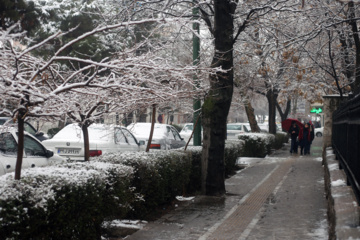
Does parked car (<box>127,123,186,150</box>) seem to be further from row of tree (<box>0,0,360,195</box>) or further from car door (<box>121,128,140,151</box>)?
row of tree (<box>0,0,360,195</box>)

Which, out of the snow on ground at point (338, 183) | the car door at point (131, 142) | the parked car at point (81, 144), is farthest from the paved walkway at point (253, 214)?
the parked car at point (81, 144)

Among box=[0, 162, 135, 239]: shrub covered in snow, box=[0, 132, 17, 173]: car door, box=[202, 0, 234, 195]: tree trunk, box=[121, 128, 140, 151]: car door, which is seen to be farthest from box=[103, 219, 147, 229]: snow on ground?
box=[121, 128, 140, 151]: car door

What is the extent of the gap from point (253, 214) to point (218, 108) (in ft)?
8.95

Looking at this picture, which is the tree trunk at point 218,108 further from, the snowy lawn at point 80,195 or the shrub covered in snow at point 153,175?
the snowy lawn at point 80,195

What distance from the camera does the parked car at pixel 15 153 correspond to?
8320 mm

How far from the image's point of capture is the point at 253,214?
8.85m

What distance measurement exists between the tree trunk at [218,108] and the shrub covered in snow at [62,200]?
4.06 m

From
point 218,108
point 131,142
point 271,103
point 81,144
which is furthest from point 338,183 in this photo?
point 271,103

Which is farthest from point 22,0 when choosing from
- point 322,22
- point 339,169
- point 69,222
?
point 69,222

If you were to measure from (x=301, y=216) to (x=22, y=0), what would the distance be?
17.7m

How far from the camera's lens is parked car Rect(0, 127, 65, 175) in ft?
27.3

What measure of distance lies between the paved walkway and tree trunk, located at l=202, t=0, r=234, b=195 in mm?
508

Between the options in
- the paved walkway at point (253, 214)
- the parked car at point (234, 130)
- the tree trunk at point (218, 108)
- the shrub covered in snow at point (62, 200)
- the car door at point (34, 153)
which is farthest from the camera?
the parked car at point (234, 130)

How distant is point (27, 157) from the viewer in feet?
29.9
